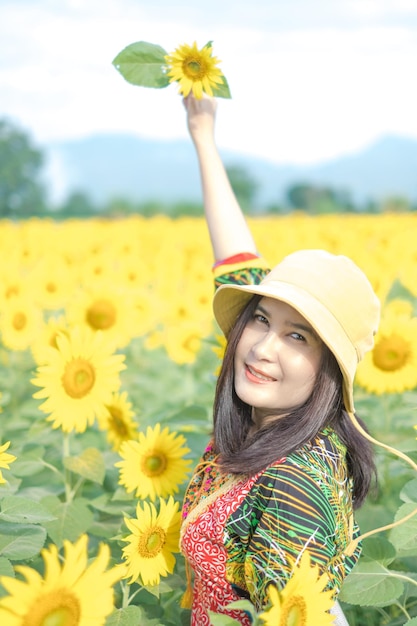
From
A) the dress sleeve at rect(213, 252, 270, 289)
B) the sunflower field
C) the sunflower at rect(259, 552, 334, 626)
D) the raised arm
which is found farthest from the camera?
the raised arm

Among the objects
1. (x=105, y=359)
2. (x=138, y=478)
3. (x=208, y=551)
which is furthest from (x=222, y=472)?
(x=105, y=359)

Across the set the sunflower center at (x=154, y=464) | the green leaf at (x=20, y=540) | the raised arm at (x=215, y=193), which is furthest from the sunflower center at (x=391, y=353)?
the green leaf at (x=20, y=540)

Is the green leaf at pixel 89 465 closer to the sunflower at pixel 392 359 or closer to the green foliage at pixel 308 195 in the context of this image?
the sunflower at pixel 392 359

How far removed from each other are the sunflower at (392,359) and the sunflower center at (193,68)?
3.83 feet

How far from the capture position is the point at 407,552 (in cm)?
195

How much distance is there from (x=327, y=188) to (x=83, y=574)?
1672 inches

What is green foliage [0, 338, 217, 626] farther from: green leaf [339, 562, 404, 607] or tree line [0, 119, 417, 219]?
tree line [0, 119, 417, 219]

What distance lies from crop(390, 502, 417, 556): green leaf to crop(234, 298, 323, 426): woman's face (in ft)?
1.13

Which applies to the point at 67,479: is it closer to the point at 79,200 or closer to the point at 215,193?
the point at 215,193

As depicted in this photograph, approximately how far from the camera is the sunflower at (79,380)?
233cm

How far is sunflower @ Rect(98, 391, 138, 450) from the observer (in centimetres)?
247

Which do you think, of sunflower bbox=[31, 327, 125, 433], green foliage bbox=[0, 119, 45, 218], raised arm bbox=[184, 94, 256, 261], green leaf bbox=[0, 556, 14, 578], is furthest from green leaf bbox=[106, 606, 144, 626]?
green foliage bbox=[0, 119, 45, 218]

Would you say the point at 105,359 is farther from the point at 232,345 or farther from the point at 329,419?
the point at 329,419

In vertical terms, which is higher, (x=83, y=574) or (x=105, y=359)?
(x=105, y=359)
